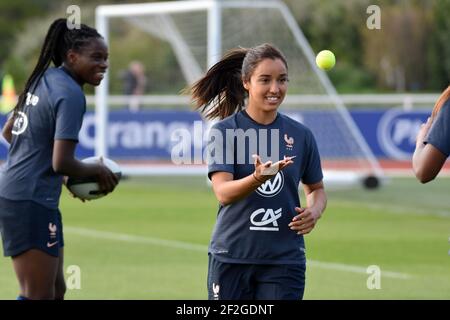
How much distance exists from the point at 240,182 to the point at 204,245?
27.5 feet

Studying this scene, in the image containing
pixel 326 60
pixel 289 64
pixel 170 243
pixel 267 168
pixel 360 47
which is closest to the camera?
pixel 267 168

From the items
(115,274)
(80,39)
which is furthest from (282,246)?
(115,274)

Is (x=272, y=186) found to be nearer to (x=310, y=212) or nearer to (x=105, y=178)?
(x=310, y=212)

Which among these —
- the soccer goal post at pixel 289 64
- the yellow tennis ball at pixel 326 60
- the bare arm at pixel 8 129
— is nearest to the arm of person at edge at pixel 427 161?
the yellow tennis ball at pixel 326 60

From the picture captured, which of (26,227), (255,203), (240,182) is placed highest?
Answer: (240,182)

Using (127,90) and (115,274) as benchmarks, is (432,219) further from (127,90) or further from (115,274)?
(127,90)

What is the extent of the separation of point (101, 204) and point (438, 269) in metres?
8.74

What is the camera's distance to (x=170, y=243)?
14.9 m

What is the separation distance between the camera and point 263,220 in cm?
653

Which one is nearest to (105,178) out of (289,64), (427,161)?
(427,161)

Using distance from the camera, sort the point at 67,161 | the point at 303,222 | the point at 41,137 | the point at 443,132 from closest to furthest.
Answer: the point at 443,132
the point at 303,222
the point at 67,161
the point at 41,137

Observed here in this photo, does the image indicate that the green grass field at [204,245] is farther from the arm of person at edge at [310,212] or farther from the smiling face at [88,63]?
the arm of person at edge at [310,212]

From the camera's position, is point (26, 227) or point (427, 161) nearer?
point (427, 161)

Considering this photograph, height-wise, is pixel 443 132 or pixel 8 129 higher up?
pixel 8 129
